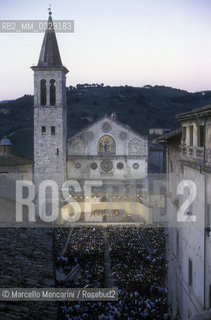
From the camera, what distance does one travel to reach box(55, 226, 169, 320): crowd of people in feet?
49.4

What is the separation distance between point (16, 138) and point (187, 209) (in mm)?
59565

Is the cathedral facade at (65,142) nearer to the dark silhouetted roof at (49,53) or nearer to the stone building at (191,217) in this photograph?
the dark silhouetted roof at (49,53)

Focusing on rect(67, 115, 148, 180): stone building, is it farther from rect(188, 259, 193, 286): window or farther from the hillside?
rect(188, 259, 193, 286): window

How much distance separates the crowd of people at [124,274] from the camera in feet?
49.4

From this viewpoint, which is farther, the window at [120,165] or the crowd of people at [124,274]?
the window at [120,165]

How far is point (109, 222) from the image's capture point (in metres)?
38.8

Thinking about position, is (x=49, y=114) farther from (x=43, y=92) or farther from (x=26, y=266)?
(x=26, y=266)

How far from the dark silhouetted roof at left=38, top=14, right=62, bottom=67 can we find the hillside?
22748 mm

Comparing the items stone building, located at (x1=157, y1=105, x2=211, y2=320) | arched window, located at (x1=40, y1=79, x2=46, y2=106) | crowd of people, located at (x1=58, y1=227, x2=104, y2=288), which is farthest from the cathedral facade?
stone building, located at (x1=157, y1=105, x2=211, y2=320)

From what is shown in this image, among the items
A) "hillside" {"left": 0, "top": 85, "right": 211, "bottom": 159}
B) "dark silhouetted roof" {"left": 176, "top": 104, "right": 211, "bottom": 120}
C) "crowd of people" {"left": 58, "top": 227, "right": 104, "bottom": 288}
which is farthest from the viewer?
"hillside" {"left": 0, "top": 85, "right": 211, "bottom": 159}

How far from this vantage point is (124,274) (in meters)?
20.0

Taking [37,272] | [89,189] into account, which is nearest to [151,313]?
[37,272]

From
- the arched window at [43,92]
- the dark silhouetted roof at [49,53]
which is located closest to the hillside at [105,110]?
the arched window at [43,92]

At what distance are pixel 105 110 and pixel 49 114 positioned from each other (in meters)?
63.4
